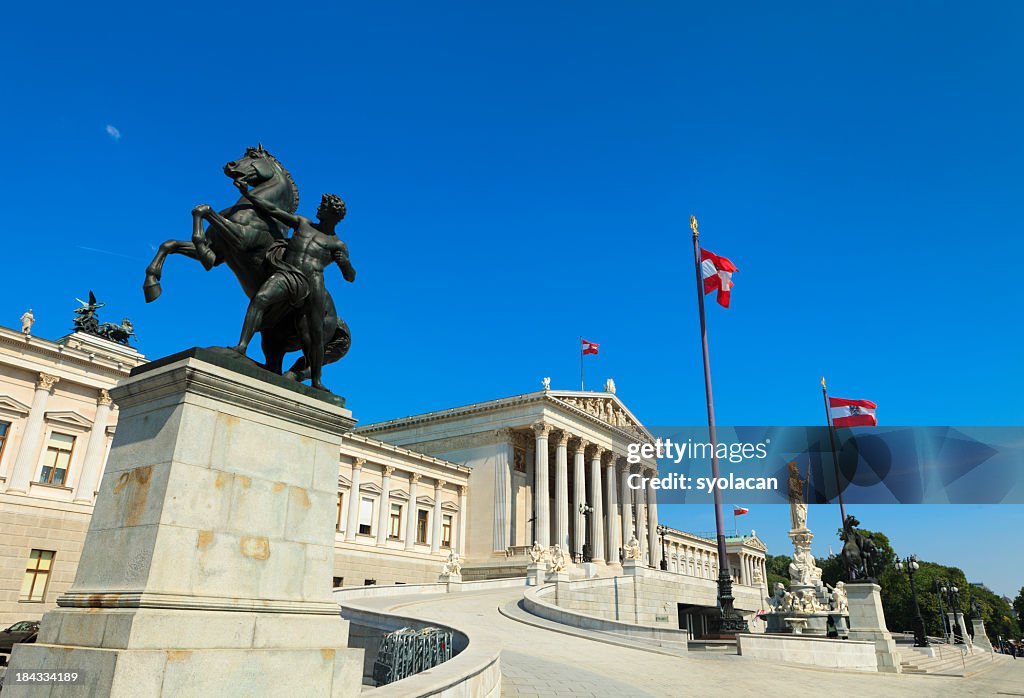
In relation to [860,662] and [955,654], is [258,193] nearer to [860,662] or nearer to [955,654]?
[860,662]

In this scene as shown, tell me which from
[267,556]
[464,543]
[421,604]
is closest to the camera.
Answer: [267,556]

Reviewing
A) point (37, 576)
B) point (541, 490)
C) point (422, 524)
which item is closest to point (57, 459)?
point (37, 576)

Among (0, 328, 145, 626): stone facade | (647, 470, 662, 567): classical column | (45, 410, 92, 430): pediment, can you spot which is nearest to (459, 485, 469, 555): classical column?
(647, 470, 662, 567): classical column

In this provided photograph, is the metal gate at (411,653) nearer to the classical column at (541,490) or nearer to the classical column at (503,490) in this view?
the classical column at (541,490)

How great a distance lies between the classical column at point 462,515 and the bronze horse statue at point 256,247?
49666 mm

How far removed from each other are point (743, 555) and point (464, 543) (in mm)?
70086

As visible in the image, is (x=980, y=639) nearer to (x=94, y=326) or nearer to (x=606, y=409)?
(x=606, y=409)

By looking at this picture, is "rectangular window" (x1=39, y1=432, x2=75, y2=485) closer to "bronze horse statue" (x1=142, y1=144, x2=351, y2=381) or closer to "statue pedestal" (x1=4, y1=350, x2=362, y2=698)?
"bronze horse statue" (x1=142, y1=144, x2=351, y2=381)

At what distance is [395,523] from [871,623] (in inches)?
1360

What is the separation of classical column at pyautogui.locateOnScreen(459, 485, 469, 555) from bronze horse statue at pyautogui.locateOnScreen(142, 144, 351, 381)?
4967 centimetres

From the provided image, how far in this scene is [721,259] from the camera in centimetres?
3391

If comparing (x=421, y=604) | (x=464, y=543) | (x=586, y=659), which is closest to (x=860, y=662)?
(x=586, y=659)

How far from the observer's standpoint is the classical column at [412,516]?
4975 cm

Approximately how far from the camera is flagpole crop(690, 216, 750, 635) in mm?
24922
